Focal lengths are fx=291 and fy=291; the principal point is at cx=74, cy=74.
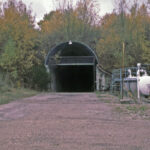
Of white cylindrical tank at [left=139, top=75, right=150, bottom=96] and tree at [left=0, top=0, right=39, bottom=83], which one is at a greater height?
tree at [left=0, top=0, right=39, bottom=83]

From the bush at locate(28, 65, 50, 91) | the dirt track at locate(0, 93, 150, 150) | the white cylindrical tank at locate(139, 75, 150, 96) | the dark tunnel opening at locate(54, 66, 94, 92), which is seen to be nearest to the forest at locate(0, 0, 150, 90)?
the bush at locate(28, 65, 50, 91)

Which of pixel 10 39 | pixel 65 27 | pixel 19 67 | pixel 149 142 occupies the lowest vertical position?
pixel 149 142

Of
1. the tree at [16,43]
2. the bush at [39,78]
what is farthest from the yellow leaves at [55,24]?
the bush at [39,78]

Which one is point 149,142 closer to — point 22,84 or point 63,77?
point 22,84

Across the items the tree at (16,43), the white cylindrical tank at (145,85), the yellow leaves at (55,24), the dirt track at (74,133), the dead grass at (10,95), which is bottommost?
the dirt track at (74,133)

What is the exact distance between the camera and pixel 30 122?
7.00m

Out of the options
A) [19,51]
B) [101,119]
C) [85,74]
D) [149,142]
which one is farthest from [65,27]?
[149,142]

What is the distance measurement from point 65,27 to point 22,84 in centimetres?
1050

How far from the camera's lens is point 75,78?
3606cm

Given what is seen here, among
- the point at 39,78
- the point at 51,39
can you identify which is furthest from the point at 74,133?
the point at 51,39

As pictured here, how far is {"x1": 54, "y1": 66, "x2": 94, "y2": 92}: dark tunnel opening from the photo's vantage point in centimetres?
3225

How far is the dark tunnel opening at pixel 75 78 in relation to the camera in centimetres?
3225

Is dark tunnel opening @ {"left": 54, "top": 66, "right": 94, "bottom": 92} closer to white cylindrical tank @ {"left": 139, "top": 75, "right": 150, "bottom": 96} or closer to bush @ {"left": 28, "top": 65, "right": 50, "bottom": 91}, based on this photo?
bush @ {"left": 28, "top": 65, "right": 50, "bottom": 91}

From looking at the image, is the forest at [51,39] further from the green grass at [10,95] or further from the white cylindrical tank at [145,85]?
the white cylindrical tank at [145,85]
